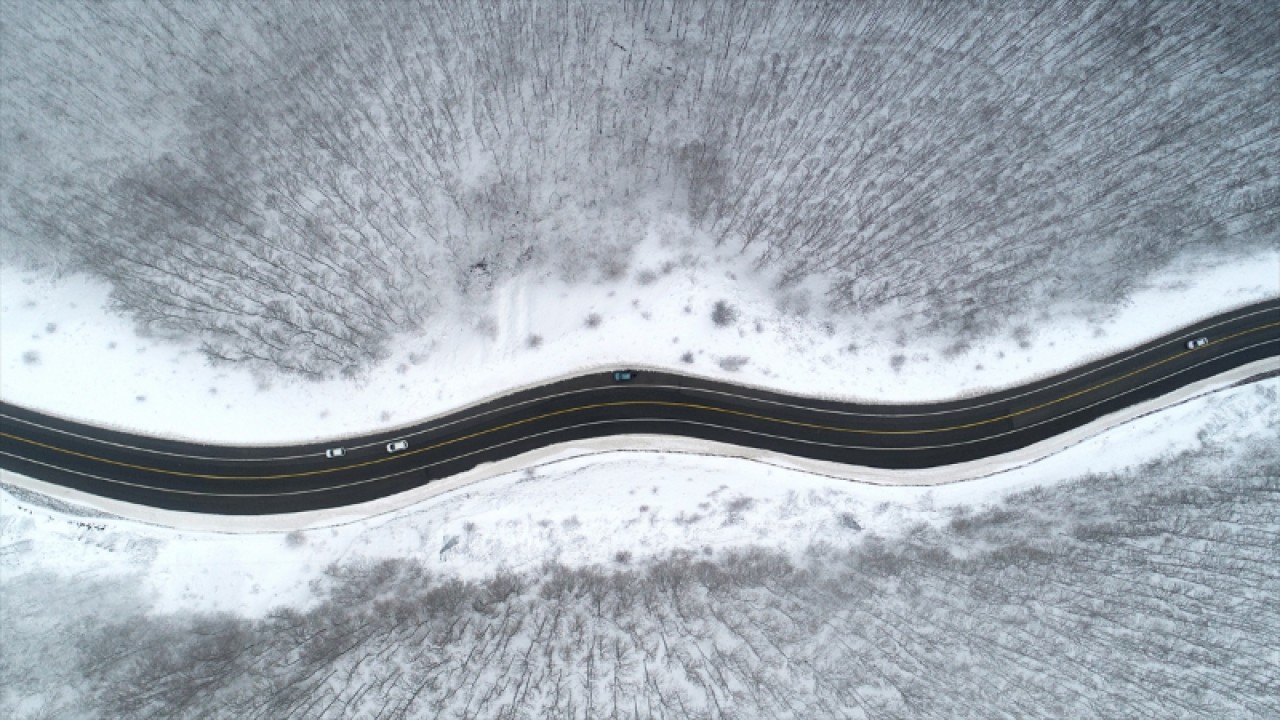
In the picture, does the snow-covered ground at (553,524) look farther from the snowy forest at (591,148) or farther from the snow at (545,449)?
the snowy forest at (591,148)

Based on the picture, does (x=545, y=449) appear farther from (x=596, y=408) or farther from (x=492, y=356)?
(x=492, y=356)

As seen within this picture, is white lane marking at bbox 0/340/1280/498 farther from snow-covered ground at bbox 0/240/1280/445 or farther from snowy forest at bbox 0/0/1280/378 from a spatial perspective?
snowy forest at bbox 0/0/1280/378

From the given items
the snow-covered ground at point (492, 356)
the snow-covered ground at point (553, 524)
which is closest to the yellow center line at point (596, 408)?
the snow-covered ground at point (492, 356)

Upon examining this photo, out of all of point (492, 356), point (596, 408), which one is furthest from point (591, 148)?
point (596, 408)

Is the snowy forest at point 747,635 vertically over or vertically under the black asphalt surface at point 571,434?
under

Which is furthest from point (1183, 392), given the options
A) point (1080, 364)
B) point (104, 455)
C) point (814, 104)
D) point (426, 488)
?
point (104, 455)

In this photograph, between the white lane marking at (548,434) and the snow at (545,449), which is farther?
the white lane marking at (548,434)

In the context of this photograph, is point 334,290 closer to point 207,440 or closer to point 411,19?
point 207,440

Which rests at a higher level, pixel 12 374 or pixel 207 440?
pixel 12 374
